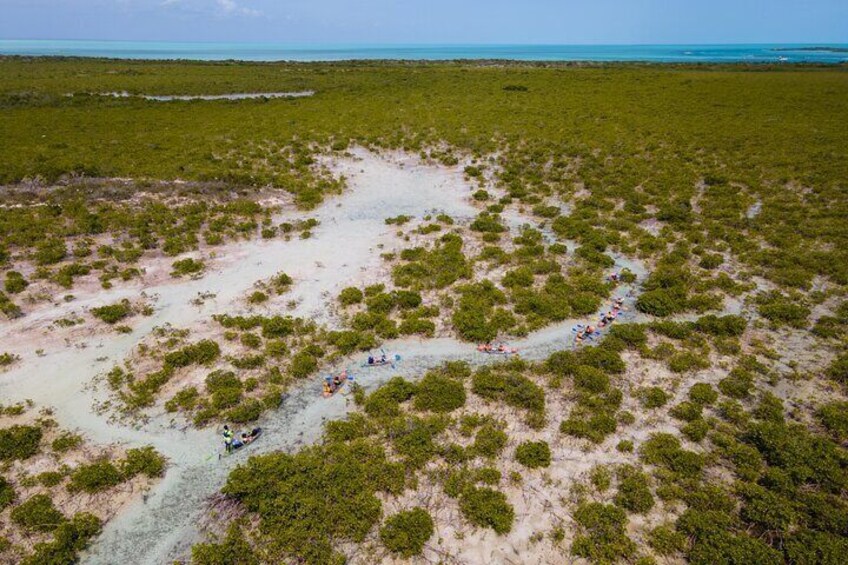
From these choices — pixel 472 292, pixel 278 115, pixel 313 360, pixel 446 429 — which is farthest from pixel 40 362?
pixel 278 115

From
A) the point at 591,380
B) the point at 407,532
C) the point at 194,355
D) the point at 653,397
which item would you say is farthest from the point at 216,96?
the point at 407,532

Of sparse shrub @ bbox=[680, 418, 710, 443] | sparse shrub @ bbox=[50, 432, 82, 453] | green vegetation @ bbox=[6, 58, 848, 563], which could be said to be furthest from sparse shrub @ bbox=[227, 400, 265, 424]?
sparse shrub @ bbox=[680, 418, 710, 443]

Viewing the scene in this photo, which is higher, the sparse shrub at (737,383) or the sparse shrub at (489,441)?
the sparse shrub at (737,383)

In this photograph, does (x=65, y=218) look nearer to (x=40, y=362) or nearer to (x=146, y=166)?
(x=146, y=166)

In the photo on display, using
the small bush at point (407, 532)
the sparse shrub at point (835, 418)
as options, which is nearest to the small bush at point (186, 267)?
the small bush at point (407, 532)

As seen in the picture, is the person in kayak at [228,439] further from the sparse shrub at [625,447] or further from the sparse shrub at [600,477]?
the sparse shrub at [625,447]

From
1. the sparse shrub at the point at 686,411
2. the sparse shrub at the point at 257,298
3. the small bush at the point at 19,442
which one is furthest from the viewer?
the sparse shrub at the point at 257,298

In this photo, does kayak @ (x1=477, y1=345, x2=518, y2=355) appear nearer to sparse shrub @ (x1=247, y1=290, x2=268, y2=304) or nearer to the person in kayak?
the person in kayak
